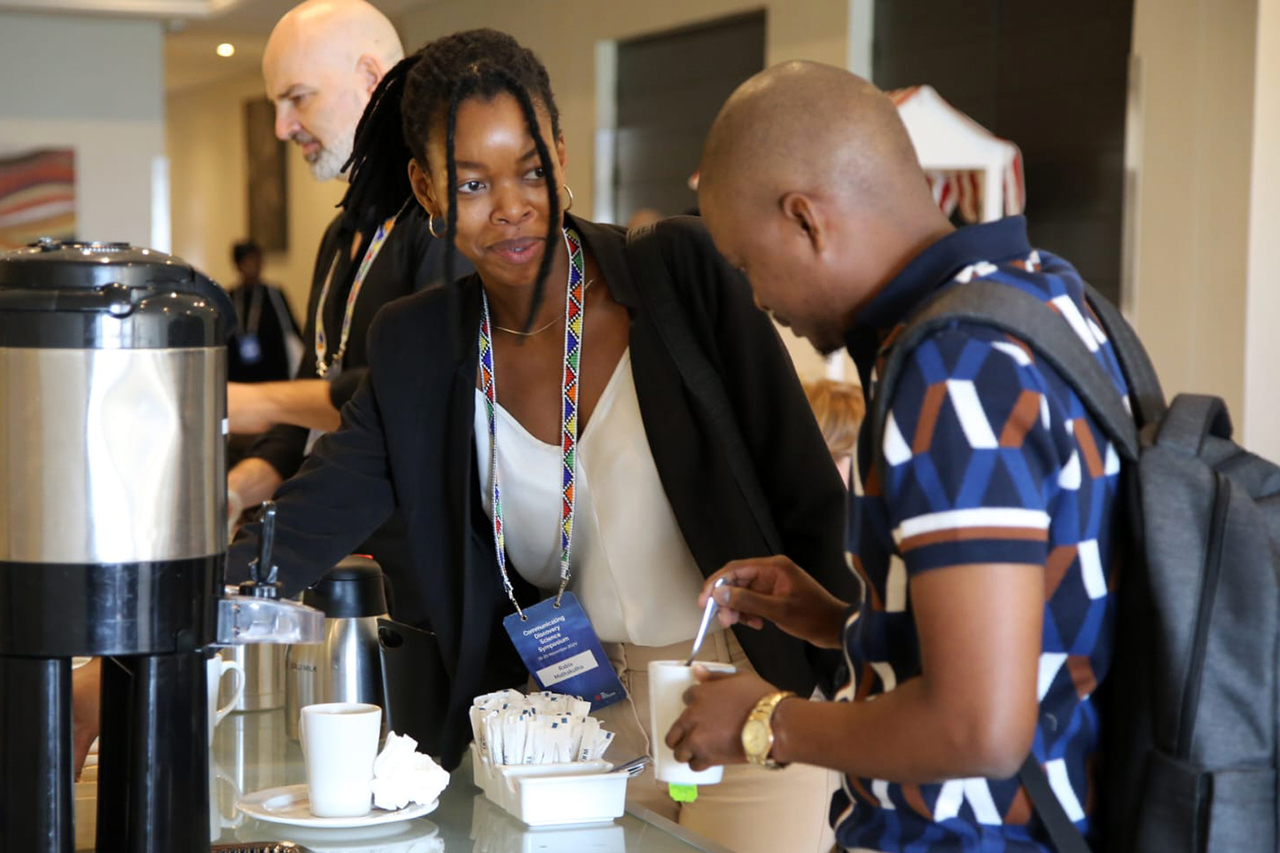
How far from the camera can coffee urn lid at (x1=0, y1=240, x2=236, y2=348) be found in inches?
41.6

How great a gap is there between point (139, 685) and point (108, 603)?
80 mm

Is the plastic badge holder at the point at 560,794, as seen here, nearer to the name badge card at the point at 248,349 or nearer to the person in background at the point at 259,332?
the person in background at the point at 259,332

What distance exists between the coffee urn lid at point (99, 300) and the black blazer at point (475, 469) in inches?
23.0

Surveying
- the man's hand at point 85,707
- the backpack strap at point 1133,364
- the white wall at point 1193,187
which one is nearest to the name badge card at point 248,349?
the white wall at point 1193,187

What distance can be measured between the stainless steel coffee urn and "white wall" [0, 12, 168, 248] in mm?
7289

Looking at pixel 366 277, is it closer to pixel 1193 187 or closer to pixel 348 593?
pixel 348 593

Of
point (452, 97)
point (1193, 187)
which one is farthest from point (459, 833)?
point (1193, 187)

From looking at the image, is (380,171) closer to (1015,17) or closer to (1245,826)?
(1245,826)

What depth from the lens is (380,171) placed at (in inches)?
79.5

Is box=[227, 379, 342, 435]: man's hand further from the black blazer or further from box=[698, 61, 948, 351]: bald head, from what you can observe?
box=[698, 61, 948, 351]: bald head

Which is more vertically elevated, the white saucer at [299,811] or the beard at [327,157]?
the beard at [327,157]

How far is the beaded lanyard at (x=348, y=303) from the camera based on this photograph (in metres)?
2.40

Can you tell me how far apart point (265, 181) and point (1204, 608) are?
38.2 feet

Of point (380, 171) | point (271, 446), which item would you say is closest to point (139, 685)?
point (380, 171)
